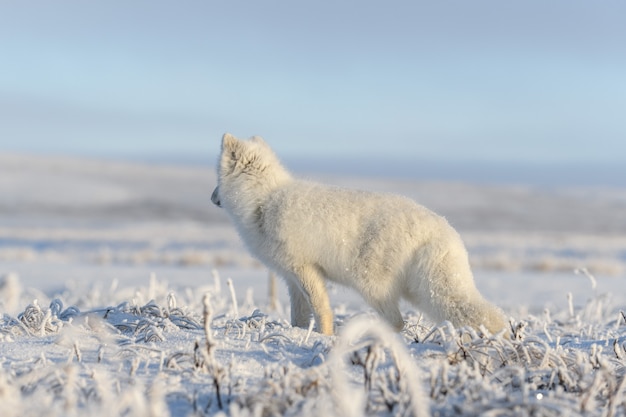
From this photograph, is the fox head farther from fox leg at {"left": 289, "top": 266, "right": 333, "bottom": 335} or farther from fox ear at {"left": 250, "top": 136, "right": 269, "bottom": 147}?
fox leg at {"left": 289, "top": 266, "right": 333, "bottom": 335}

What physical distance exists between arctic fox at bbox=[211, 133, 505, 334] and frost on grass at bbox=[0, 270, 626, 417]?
0.51 metres

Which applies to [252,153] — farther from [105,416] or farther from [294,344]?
[105,416]

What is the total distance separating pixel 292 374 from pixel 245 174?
296cm

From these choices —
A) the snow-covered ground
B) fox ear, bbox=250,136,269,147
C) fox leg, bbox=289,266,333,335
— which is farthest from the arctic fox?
fox ear, bbox=250,136,269,147

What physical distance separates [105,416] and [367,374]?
49.3 inches

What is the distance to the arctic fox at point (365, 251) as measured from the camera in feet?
16.5

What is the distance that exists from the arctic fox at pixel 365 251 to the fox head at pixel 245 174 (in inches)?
2.3

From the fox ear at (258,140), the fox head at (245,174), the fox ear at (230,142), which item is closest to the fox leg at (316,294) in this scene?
the fox head at (245,174)

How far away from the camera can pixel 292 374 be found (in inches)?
133

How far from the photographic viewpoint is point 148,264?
68.6 ft

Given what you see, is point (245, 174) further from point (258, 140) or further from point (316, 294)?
→ point (316, 294)

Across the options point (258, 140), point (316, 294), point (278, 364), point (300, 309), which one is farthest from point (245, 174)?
point (278, 364)

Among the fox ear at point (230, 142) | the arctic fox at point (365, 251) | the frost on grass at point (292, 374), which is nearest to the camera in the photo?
the frost on grass at point (292, 374)

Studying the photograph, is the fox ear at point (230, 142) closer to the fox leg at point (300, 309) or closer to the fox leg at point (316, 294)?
the fox leg at point (300, 309)
